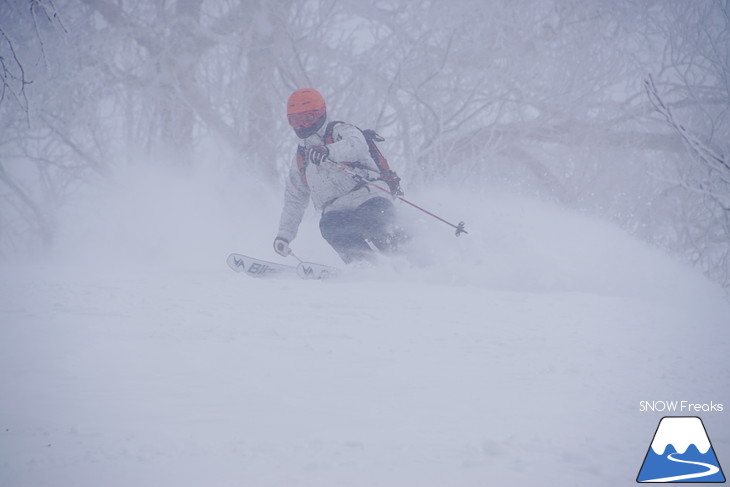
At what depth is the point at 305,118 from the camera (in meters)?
5.51

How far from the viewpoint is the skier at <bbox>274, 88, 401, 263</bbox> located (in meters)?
5.49

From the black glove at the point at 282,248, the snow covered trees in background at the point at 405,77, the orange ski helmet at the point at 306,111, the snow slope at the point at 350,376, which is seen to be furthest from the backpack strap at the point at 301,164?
the snow covered trees in background at the point at 405,77

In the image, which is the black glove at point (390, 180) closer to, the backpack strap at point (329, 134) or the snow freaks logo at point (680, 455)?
the backpack strap at point (329, 134)

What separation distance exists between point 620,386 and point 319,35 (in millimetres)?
11262

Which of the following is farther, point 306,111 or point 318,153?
point 306,111

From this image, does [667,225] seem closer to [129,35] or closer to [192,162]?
[192,162]

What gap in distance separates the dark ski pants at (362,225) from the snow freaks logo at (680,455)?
4.04 m

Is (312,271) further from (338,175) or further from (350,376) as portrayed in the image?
(350,376)

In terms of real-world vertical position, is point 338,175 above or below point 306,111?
below

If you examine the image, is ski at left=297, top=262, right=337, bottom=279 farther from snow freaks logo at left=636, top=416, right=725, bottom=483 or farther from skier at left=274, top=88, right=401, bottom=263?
snow freaks logo at left=636, top=416, right=725, bottom=483

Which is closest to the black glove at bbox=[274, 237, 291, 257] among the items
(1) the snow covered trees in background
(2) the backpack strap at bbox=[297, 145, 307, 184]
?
(2) the backpack strap at bbox=[297, 145, 307, 184]

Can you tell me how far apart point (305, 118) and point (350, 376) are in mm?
3715

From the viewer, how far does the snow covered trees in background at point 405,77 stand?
1120cm

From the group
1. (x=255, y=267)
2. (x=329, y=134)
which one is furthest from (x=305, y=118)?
(x=255, y=267)
